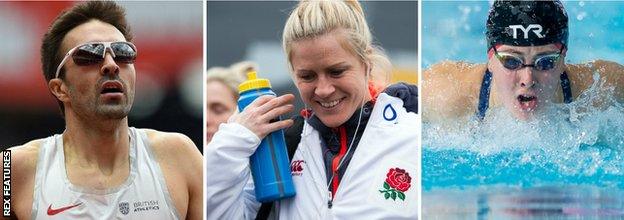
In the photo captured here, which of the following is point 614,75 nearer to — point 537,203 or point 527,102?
point 527,102

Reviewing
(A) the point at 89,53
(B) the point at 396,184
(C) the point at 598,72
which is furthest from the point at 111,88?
(C) the point at 598,72

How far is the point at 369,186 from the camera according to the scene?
4078 millimetres

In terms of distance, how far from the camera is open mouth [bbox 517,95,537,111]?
4422 millimetres

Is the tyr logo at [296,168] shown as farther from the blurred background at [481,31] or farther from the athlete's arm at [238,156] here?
the blurred background at [481,31]

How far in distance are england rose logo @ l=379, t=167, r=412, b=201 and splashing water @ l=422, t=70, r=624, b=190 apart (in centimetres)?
22

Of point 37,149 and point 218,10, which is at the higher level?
point 218,10

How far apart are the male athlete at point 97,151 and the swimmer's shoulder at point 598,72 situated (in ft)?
6.15

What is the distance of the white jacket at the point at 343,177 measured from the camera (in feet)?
13.3

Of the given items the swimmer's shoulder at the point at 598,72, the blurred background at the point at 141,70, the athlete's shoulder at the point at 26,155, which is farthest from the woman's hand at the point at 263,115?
the swimmer's shoulder at the point at 598,72

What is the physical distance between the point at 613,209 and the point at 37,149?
277cm

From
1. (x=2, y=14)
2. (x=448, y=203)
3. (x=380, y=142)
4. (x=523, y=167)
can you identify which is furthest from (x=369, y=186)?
(x=2, y=14)

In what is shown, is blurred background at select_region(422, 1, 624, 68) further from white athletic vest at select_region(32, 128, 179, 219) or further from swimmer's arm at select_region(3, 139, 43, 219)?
swimmer's arm at select_region(3, 139, 43, 219)

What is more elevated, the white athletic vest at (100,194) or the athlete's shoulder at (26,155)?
the athlete's shoulder at (26,155)

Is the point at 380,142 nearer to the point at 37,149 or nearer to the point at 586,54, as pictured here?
the point at 586,54
